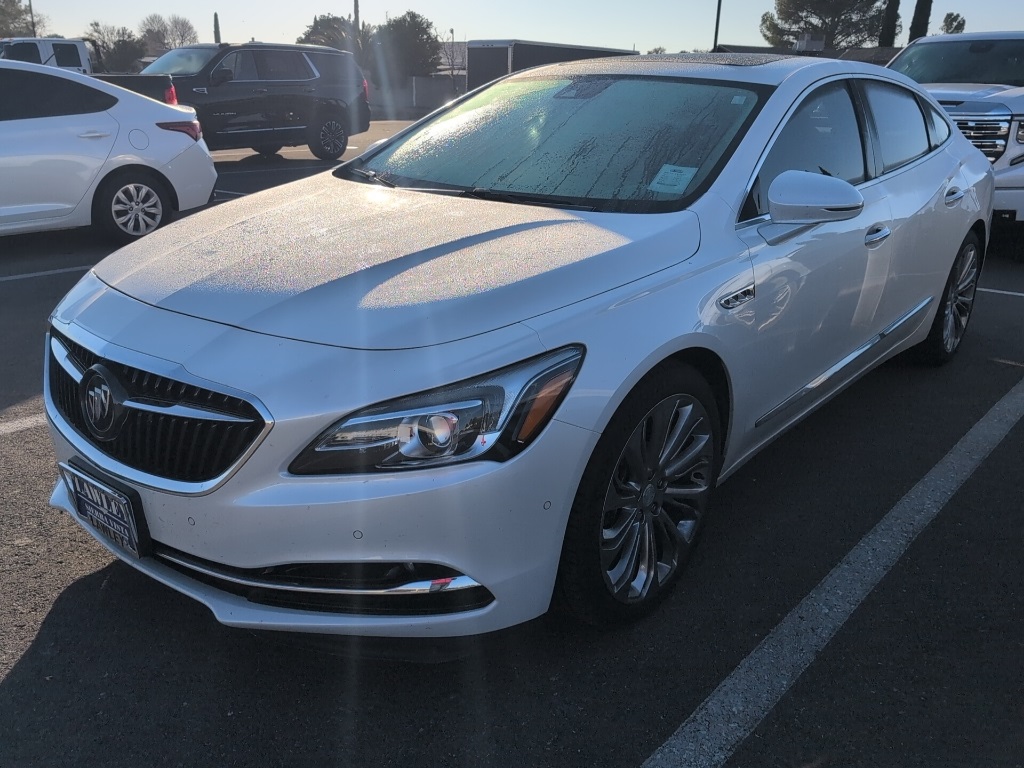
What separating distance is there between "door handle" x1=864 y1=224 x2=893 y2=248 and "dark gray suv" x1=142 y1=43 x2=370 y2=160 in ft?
38.6

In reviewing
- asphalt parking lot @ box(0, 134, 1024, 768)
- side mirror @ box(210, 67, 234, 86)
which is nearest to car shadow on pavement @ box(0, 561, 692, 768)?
asphalt parking lot @ box(0, 134, 1024, 768)

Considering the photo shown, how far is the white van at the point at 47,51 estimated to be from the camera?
17219 mm

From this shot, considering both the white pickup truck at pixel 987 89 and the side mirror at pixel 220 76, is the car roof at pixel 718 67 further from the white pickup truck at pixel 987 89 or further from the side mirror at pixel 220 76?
the side mirror at pixel 220 76

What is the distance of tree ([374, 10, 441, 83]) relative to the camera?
41375mm

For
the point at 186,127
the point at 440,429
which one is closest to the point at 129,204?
the point at 186,127

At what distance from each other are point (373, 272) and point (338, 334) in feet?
1.16

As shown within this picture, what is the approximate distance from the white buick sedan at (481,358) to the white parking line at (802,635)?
1.19 ft

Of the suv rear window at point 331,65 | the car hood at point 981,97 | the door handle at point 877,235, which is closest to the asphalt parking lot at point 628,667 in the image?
the door handle at point 877,235

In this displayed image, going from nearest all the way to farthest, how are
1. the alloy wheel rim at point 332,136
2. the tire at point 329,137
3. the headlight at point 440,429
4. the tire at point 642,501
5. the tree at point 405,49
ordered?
the headlight at point 440,429
the tire at point 642,501
the tire at point 329,137
the alloy wheel rim at point 332,136
the tree at point 405,49

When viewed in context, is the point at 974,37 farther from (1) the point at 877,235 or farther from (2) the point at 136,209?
(2) the point at 136,209

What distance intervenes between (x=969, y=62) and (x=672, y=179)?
7499 mm

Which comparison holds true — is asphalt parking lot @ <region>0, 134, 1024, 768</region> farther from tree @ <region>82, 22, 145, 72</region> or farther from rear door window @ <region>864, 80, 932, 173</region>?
tree @ <region>82, 22, 145, 72</region>

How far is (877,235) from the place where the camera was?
3633 mm

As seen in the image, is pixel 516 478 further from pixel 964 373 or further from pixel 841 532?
pixel 964 373
